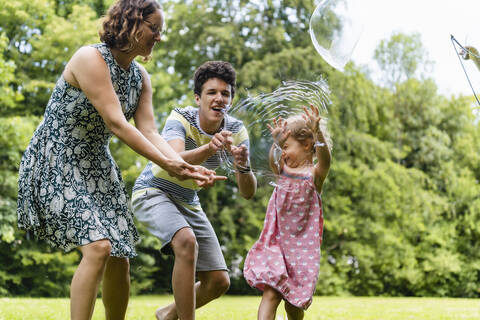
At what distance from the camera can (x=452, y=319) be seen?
657 centimetres

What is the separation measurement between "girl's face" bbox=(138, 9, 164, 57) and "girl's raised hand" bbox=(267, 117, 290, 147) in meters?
0.84

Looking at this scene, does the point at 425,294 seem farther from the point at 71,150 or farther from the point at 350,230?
the point at 71,150

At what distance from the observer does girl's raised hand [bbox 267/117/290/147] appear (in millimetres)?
3289

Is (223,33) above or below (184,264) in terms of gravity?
above

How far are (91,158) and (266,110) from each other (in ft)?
3.25

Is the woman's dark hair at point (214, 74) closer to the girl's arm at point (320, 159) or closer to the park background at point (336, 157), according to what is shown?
the girl's arm at point (320, 159)

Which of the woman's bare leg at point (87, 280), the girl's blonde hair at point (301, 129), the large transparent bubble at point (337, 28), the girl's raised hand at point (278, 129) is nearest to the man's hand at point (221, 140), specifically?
the girl's raised hand at point (278, 129)

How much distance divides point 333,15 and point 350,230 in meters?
13.6

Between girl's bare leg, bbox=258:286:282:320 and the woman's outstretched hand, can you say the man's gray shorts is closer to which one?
girl's bare leg, bbox=258:286:282:320

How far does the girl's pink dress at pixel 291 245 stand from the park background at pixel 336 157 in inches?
408

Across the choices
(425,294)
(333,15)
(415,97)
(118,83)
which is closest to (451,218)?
(425,294)

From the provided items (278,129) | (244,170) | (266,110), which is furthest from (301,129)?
(244,170)

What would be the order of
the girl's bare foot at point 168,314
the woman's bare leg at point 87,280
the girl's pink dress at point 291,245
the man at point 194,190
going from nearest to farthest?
the woman's bare leg at point 87,280, the man at point 194,190, the girl's pink dress at point 291,245, the girl's bare foot at point 168,314

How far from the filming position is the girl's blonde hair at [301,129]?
330 centimetres
